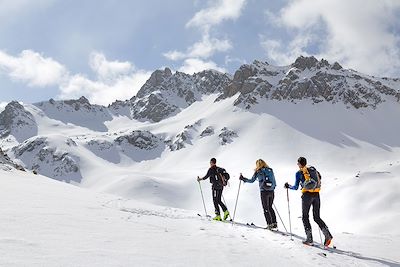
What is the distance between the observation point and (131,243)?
838cm

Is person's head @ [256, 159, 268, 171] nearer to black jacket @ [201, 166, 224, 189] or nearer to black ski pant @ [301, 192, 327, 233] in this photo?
black ski pant @ [301, 192, 327, 233]

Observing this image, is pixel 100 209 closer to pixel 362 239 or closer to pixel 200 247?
pixel 200 247

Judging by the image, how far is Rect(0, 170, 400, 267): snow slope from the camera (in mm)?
6840

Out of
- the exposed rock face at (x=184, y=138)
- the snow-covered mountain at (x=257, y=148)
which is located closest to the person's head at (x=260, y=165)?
the snow-covered mountain at (x=257, y=148)

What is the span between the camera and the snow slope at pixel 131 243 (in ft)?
22.4

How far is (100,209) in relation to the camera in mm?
13094

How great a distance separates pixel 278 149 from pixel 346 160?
22637 millimetres

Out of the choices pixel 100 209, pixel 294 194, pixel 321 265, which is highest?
pixel 294 194

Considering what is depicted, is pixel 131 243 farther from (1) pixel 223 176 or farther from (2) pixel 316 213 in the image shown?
(1) pixel 223 176

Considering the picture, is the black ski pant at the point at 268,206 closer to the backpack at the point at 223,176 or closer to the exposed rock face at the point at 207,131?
the backpack at the point at 223,176

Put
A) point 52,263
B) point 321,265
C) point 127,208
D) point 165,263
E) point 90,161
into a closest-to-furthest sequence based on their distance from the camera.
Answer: point 52,263, point 165,263, point 321,265, point 127,208, point 90,161

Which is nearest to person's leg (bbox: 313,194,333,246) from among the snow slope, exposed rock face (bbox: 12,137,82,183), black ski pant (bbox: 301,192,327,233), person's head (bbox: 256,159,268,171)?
black ski pant (bbox: 301,192,327,233)

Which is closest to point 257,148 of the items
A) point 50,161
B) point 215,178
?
point 50,161

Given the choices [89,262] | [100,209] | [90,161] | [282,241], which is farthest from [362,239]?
[90,161]
